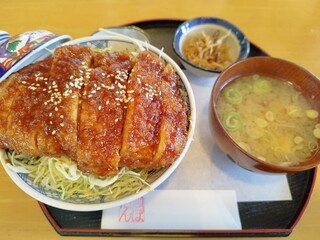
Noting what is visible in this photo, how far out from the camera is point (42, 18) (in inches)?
94.4

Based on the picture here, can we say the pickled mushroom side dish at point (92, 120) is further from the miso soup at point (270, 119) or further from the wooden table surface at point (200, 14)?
the wooden table surface at point (200, 14)

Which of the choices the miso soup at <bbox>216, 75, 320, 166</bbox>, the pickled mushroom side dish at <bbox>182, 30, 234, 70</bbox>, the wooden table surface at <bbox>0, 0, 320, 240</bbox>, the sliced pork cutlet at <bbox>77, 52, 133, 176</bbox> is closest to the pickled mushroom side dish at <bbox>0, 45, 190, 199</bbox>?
the sliced pork cutlet at <bbox>77, 52, 133, 176</bbox>

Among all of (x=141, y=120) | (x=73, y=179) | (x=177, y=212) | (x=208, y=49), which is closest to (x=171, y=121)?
(x=141, y=120)

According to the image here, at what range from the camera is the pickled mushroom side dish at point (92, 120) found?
4.46ft

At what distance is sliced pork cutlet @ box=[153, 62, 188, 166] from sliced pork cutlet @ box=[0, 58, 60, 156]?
0.49m

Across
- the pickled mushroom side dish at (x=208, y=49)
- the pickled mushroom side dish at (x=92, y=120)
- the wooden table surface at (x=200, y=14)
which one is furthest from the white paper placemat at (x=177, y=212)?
the wooden table surface at (x=200, y=14)

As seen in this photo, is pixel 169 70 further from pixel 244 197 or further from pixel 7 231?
pixel 7 231

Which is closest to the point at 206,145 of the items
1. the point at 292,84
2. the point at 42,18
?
the point at 292,84

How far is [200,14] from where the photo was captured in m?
2.51

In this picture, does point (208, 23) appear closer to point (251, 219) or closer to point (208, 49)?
point (208, 49)

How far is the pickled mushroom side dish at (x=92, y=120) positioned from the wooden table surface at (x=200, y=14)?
890 millimetres

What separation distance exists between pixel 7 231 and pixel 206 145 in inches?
46.1

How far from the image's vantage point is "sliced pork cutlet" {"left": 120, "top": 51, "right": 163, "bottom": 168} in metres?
1.35

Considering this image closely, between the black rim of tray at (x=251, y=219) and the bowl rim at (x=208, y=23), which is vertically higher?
the bowl rim at (x=208, y=23)
